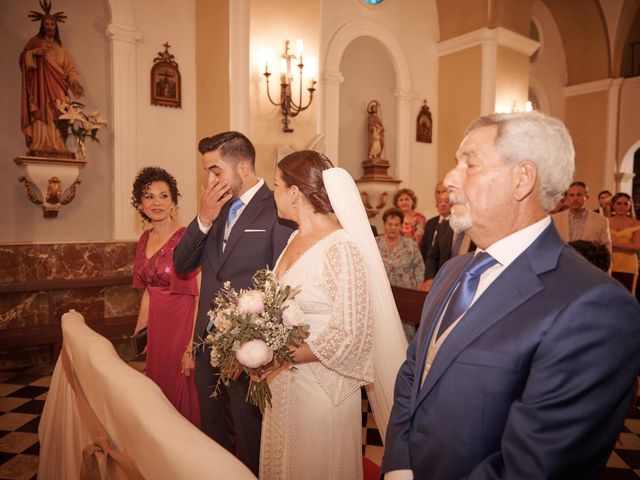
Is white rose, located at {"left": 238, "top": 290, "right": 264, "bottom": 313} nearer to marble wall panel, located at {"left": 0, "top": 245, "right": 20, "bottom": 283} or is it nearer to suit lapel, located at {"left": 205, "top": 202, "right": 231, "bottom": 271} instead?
suit lapel, located at {"left": 205, "top": 202, "right": 231, "bottom": 271}

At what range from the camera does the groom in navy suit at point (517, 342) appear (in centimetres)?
108

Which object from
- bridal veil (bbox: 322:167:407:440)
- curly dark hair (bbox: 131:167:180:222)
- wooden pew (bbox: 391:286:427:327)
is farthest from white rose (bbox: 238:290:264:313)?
Result: wooden pew (bbox: 391:286:427:327)

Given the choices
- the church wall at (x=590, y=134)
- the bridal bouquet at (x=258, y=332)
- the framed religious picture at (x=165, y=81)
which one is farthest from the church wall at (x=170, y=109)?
the church wall at (x=590, y=134)

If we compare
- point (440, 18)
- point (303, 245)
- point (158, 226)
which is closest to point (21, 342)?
point (158, 226)

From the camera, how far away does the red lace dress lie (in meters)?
3.05

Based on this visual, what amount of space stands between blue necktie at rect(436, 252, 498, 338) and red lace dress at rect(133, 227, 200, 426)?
81.1 inches

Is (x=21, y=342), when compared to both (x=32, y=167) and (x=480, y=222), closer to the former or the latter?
(x=32, y=167)

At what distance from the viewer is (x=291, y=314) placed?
1804mm

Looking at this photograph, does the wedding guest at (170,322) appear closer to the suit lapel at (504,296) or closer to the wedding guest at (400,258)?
the suit lapel at (504,296)

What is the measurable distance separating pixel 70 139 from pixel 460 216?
5.81 m

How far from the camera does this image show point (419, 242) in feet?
20.6

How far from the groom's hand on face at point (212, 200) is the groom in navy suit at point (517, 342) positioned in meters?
→ 1.43

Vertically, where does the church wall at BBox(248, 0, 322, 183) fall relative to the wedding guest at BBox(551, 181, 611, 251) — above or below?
above

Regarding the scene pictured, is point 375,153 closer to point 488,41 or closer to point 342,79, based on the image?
point 342,79
